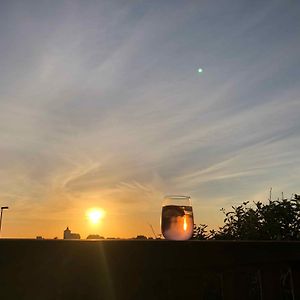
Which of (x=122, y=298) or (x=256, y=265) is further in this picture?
(x=256, y=265)

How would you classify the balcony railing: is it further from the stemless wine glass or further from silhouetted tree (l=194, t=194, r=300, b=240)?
silhouetted tree (l=194, t=194, r=300, b=240)

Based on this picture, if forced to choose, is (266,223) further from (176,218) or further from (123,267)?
(123,267)

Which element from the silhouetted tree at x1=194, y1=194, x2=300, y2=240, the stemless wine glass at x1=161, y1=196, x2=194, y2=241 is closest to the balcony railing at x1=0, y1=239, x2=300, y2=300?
the stemless wine glass at x1=161, y1=196, x2=194, y2=241

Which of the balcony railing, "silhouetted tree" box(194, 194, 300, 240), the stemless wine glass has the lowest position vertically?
the balcony railing

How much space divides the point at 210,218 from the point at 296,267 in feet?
17.3

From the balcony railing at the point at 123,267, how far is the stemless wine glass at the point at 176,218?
33cm

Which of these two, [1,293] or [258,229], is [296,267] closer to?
[1,293]

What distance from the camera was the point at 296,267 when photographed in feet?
6.30

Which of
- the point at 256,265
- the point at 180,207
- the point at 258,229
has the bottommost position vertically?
the point at 256,265

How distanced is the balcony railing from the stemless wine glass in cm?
33

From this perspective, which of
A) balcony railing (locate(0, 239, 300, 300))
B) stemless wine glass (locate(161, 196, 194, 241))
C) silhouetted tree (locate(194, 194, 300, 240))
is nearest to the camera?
balcony railing (locate(0, 239, 300, 300))

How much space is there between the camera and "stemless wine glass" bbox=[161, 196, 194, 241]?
71.2 inches

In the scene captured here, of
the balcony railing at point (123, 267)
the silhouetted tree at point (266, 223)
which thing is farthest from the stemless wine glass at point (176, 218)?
the silhouetted tree at point (266, 223)

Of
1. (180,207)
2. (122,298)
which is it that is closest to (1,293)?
(122,298)
